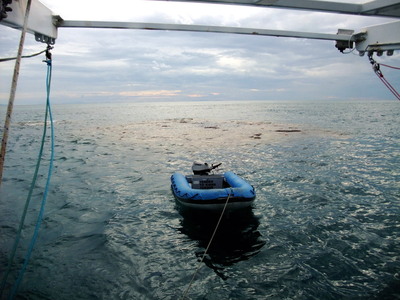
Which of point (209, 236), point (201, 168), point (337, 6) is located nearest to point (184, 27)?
point (337, 6)

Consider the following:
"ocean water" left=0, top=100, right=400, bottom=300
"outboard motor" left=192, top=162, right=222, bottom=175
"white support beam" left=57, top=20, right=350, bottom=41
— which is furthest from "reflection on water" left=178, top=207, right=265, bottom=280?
"white support beam" left=57, top=20, right=350, bottom=41

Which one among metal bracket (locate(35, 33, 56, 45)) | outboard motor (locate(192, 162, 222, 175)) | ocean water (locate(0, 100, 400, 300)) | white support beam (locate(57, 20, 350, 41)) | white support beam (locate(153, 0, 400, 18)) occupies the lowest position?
ocean water (locate(0, 100, 400, 300))

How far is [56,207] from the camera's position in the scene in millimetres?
10016

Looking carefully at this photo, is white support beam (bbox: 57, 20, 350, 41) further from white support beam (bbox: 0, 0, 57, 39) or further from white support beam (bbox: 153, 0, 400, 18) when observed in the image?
white support beam (bbox: 153, 0, 400, 18)

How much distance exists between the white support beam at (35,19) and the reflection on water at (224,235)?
18.9 ft

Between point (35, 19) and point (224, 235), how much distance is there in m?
6.50

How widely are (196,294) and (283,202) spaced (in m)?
5.97

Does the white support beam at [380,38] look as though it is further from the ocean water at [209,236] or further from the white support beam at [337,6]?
the ocean water at [209,236]

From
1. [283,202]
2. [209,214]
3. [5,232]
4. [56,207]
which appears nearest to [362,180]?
[283,202]

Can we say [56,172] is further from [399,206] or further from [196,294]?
[399,206]

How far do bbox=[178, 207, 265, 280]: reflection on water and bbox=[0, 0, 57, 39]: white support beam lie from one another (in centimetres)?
575

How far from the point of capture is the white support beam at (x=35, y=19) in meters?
4.04

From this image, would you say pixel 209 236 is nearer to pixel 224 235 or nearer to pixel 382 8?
pixel 224 235

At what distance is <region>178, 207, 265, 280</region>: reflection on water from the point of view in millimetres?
6636
